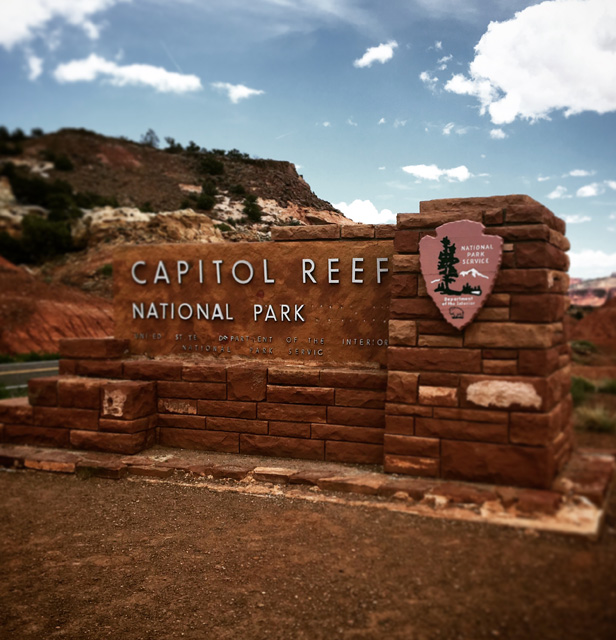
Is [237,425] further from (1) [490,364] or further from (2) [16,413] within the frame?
(2) [16,413]

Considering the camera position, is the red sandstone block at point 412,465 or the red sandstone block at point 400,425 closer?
the red sandstone block at point 412,465

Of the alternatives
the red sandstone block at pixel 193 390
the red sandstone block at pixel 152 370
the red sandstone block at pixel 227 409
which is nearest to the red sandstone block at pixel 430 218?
the red sandstone block at pixel 227 409

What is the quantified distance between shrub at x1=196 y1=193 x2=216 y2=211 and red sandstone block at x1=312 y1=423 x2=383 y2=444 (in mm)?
3328

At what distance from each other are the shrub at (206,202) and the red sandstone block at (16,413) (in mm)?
3342

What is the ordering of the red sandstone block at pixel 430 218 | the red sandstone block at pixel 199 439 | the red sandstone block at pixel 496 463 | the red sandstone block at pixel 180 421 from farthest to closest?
the red sandstone block at pixel 180 421 → the red sandstone block at pixel 199 439 → the red sandstone block at pixel 430 218 → the red sandstone block at pixel 496 463

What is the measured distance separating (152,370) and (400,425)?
3095 millimetres

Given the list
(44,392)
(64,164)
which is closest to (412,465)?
(44,392)

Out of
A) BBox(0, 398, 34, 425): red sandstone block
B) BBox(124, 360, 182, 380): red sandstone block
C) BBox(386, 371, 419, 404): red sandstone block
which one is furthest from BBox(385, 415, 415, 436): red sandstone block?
BBox(0, 398, 34, 425): red sandstone block

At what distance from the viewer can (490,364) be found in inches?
165

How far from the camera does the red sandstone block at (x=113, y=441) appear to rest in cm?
586

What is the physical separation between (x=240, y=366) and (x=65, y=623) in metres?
2.93

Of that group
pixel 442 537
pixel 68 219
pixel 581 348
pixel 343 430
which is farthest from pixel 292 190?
pixel 68 219

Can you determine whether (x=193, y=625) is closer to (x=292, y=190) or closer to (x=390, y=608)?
(x=390, y=608)

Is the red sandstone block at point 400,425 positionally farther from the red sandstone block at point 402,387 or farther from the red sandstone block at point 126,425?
the red sandstone block at point 126,425
